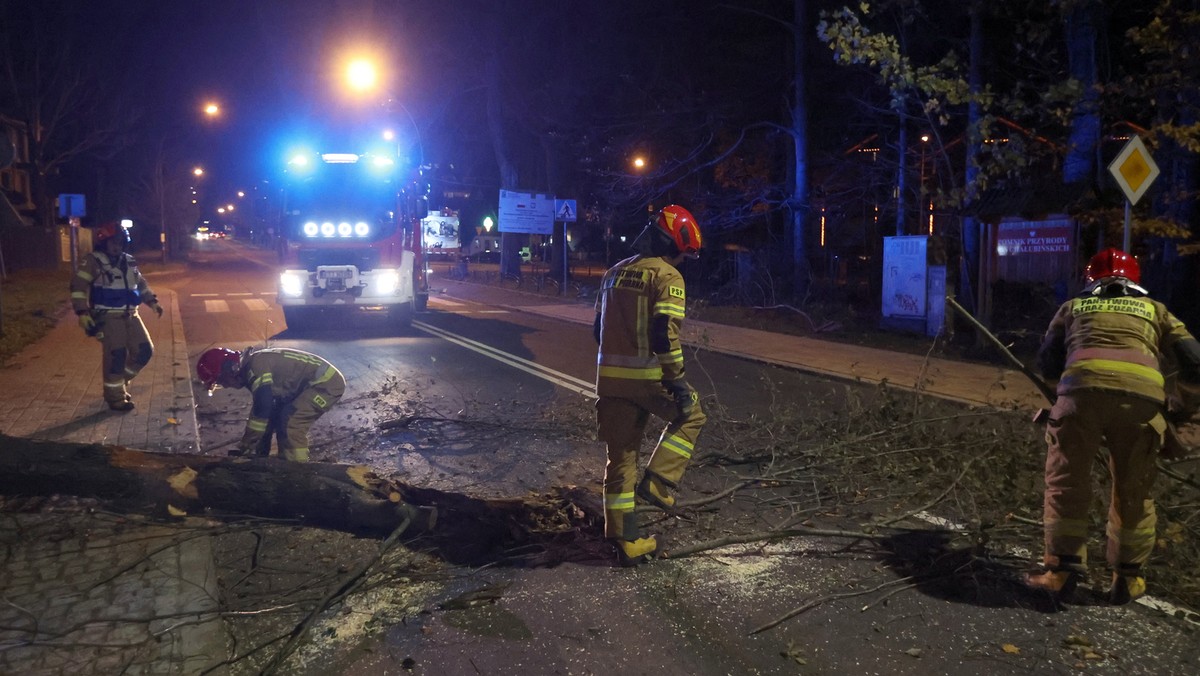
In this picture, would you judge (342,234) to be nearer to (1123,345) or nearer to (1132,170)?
(1132,170)

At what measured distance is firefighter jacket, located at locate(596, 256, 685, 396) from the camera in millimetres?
4762

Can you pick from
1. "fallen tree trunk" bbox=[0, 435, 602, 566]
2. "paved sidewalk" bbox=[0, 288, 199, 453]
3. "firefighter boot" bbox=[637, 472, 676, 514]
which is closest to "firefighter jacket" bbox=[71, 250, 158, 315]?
"paved sidewalk" bbox=[0, 288, 199, 453]

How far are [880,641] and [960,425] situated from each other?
15.8 feet

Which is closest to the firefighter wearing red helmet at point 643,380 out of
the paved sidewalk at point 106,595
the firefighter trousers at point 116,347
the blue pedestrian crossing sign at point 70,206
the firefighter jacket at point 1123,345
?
the firefighter jacket at point 1123,345

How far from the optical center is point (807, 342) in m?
15.8

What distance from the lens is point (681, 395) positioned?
15.9 ft

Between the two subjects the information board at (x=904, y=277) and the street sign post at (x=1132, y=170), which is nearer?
the street sign post at (x=1132, y=170)

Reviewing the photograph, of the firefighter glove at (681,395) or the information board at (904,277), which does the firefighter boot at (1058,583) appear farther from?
the information board at (904,277)

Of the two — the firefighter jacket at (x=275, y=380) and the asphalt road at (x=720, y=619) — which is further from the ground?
the firefighter jacket at (x=275, y=380)

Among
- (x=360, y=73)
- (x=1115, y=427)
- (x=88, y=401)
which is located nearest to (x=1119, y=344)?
(x=1115, y=427)

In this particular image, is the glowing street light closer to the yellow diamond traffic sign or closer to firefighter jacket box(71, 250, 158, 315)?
firefighter jacket box(71, 250, 158, 315)

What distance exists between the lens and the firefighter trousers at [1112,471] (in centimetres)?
429

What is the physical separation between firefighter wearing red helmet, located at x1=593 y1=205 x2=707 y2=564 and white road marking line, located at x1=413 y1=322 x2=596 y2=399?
5.15 metres

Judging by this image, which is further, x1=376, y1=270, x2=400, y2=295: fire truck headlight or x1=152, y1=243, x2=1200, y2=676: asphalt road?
x1=376, y1=270, x2=400, y2=295: fire truck headlight
